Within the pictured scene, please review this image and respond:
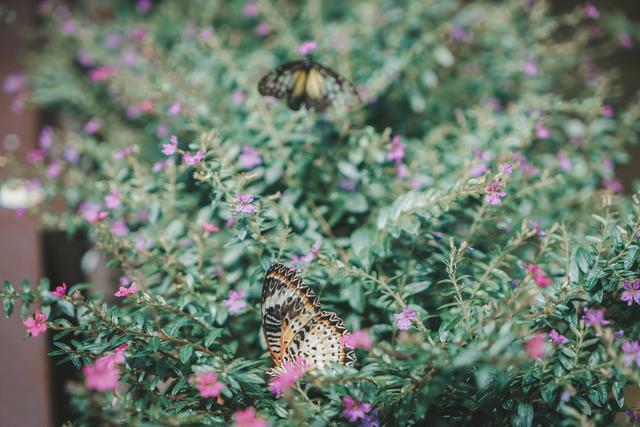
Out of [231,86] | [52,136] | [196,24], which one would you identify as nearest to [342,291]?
[231,86]

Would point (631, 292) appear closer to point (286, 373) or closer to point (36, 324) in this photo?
point (286, 373)

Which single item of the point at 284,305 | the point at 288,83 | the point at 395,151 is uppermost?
the point at 288,83

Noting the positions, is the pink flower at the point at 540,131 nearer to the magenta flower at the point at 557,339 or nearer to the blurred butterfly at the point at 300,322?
the magenta flower at the point at 557,339

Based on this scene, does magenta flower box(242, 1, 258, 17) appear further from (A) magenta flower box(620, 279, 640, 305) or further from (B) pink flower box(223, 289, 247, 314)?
(A) magenta flower box(620, 279, 640, 305)

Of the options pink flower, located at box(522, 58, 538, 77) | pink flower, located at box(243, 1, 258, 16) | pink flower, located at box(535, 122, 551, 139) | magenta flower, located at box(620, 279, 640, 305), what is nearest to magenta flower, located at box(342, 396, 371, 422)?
magenta flower, located at box(620, 279, 640, 305)

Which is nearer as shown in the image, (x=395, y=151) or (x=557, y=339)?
(x=557, y=339)

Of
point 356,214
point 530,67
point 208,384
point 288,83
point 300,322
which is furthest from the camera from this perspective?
point 530,67

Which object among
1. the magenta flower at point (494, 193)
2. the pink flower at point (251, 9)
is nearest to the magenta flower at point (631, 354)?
the magenta flower at point (494, 193)

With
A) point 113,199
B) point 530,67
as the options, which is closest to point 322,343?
point 113,199

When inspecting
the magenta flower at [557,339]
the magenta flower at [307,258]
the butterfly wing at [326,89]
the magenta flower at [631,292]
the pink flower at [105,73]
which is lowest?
the magenta flower at [557,339]
